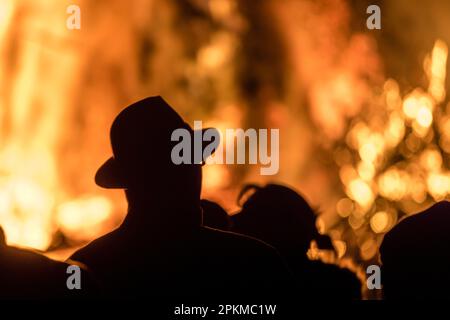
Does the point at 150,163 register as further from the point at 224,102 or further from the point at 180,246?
the point at 224,102

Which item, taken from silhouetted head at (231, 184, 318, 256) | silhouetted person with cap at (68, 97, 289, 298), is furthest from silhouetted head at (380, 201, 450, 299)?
silhouetted head at (231, 184, 318, 256)

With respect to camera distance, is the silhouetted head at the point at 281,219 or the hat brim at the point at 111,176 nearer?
the hat brim at the point at 111,176

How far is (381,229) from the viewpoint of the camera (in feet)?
42.9

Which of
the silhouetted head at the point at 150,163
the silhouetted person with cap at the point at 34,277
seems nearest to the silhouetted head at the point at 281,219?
the silhouetted head at the point at 150,163

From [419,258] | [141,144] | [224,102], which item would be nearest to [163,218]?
[141,144]

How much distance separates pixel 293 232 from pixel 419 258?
51cm

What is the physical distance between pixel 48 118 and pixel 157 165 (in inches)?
484

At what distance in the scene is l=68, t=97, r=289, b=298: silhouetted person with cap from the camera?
6.79 ft

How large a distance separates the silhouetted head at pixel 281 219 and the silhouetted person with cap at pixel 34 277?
2.76 ft

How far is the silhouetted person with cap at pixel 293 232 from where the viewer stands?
Result: 2.49 metres

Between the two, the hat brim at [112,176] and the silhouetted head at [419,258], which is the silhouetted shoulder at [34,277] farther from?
the silhouetted head at [419,258]

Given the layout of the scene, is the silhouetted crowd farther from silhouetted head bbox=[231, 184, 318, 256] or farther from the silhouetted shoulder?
silhouetted head bbox=[231, 184, 318, 256]
